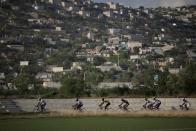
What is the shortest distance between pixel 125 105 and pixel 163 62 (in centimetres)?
4846

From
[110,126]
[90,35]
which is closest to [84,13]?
[90,35]

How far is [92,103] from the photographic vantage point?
24500mm

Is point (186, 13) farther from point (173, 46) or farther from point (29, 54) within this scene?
point (29, 54)

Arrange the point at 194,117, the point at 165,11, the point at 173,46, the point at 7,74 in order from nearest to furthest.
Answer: the point at 194,117 < the point at 7,74 < the point at 173,46 < the point at 165,11

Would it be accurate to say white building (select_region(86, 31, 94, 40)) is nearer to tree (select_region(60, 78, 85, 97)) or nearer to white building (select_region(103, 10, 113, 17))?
white building (select_region(103, 10, 113, 17))

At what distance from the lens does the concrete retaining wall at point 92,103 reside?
23.3 meters

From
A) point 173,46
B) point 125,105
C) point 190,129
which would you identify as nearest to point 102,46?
point 173,46

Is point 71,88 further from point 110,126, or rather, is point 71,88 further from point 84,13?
point 84,13

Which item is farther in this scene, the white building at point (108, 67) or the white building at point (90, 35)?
the white building at point (90, 35)

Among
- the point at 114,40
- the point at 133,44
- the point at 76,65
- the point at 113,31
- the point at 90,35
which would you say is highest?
the point at 113,31

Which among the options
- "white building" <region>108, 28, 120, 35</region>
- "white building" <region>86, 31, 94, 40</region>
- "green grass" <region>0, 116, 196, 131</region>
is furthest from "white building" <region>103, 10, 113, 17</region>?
"green grass" <region>0, 116, 196, 131</region>

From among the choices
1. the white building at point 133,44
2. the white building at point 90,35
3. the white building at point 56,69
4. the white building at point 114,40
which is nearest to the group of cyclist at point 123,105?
the white building at point 56,69

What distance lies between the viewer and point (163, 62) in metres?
70.6

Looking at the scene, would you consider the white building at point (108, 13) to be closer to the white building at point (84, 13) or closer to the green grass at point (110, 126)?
the white building at point (84, 13)
